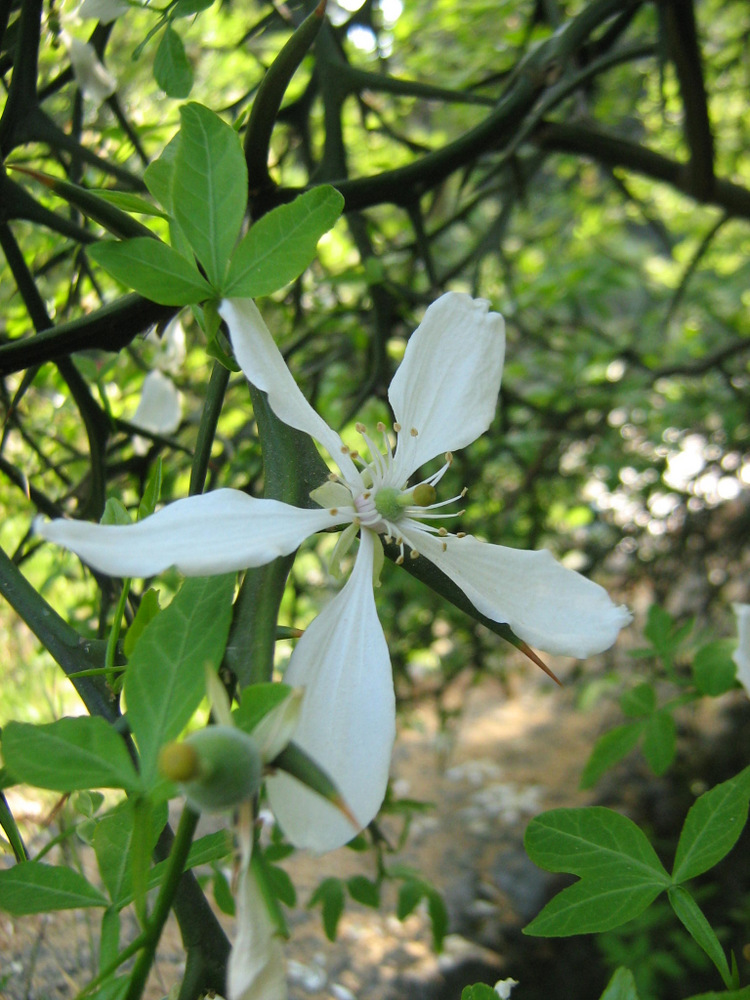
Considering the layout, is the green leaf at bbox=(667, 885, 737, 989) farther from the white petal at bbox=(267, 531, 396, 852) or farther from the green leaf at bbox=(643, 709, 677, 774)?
the green leaf at bbox=(643, 709, 677, 774)

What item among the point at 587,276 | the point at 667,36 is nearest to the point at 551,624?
the point at 667,36

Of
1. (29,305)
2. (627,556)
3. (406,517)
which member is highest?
(29,305)

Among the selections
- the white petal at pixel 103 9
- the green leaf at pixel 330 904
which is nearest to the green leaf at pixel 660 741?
the green leaf at pixel 330 904

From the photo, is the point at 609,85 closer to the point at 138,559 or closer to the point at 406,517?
the point at 406,517

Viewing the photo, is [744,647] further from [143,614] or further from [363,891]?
[363,891]

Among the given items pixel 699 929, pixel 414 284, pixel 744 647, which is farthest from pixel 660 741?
pixel 414 284

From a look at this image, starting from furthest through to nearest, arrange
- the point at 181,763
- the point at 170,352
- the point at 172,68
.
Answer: the point at 170,352
the point at 172,68
the point at 181,763

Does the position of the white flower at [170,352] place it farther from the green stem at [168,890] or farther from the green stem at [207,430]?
the green stem at [168,890]

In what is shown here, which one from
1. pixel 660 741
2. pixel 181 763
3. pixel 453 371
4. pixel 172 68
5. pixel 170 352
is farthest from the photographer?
pixel 170 352
